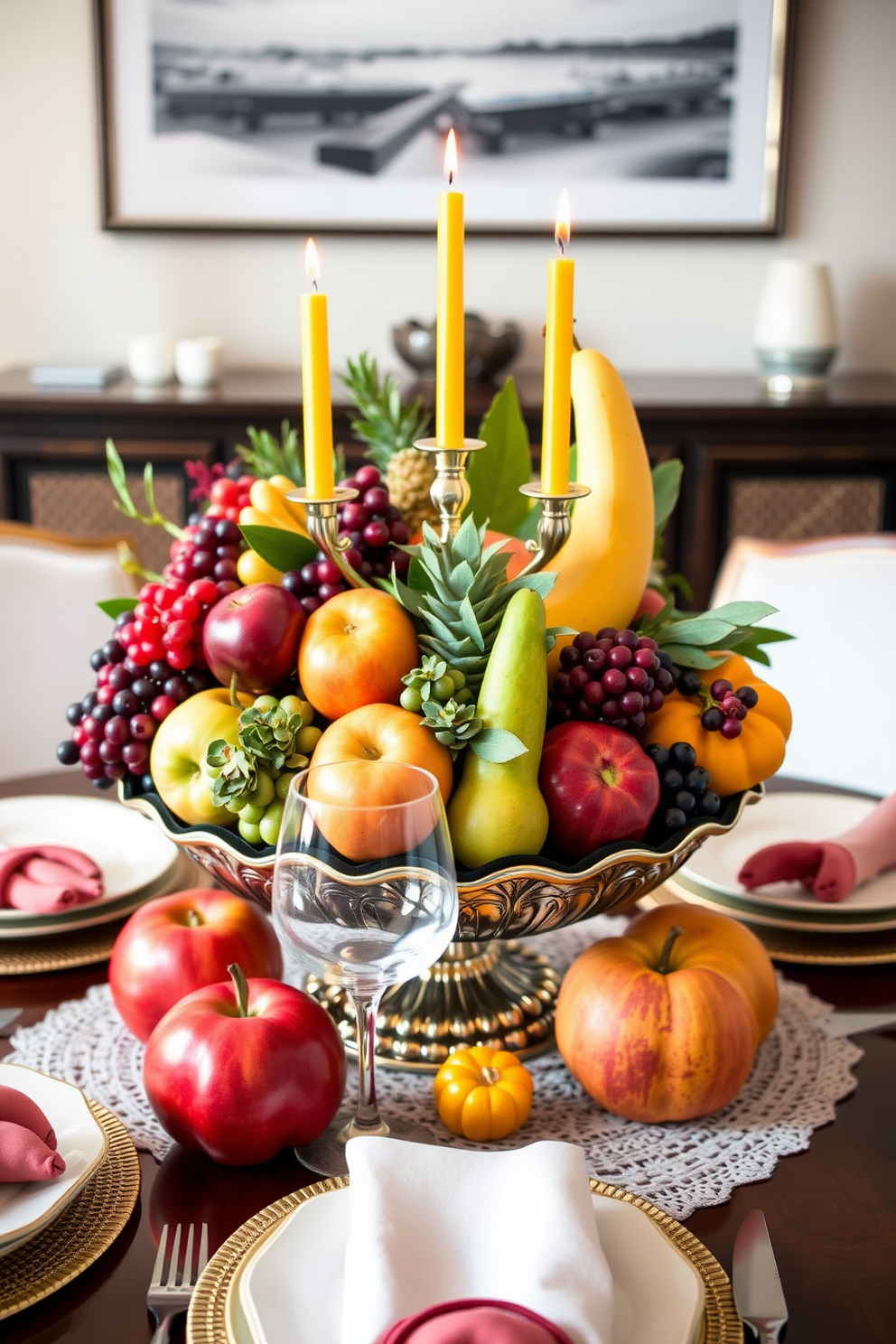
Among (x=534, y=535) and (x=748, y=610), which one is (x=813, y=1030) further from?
(x=534, y=535)

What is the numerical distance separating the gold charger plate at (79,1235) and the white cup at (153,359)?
227cm

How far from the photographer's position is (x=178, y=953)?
824mm

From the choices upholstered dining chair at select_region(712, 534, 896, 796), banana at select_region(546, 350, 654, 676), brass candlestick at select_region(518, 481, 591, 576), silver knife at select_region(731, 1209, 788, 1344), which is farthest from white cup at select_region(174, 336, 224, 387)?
silver knife at select_region(731, 1209, 788, 1344)

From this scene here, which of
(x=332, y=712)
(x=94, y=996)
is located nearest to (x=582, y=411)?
(x=332, y=712)

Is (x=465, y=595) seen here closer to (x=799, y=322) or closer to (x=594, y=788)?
(x=594, y=788)

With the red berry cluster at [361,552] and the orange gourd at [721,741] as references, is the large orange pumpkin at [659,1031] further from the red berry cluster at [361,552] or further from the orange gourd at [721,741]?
the red berry cluster at [361,552]

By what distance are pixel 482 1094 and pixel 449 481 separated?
391 mm

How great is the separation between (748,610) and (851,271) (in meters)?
2.42

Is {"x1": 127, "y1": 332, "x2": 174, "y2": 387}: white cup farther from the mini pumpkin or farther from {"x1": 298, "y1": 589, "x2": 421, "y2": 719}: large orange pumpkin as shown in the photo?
the mini pumpkin

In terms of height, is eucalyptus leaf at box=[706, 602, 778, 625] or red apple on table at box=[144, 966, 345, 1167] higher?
eucalyptus leaf at box=[706, 602, 778, 625]

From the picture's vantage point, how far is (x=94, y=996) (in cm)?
92

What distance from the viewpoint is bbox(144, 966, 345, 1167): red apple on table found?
2.31 feet

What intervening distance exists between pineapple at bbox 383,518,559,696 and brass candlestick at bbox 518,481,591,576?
3 centimetres

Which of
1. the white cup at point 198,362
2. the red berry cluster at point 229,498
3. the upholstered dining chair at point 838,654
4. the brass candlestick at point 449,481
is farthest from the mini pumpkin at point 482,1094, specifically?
the white cup at point 198,362
